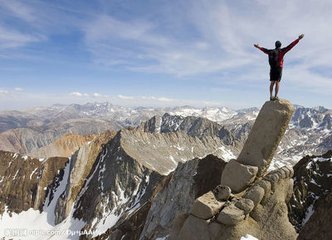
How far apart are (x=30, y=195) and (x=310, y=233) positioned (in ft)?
552

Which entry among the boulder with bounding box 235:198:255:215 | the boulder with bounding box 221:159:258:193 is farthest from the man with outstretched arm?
the boulder with bounding box 235:198:255:215

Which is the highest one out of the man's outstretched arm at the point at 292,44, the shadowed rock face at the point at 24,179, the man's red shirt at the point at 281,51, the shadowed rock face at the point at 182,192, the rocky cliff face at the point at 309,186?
the man's outstretched arm at the point at 292,44

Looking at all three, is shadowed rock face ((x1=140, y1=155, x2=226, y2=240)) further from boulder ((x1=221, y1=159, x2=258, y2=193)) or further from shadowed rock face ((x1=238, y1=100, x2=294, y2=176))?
shadowed rock face ((x1=238, y1=100, x2=294, y2=176))

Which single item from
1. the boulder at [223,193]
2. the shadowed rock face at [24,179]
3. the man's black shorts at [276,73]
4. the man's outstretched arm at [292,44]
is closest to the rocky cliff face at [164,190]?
the boulder at [223,193]

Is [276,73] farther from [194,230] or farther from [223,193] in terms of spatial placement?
[194,230]

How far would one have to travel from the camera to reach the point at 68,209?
150 metres

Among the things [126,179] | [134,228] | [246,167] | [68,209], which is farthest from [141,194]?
[246,167]

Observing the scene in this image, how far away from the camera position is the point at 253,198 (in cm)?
2380

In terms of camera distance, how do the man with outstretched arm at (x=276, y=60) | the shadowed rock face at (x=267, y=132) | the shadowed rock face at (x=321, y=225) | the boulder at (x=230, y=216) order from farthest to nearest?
the shadowed rock face at (x=267, y=132)
the man with outstretched arm at (x=276, y=60)
the boulder at (x=230, y=216)
the shadowed rock face at (x=321, y=225)

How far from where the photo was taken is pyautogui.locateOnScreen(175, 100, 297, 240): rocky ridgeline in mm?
23172

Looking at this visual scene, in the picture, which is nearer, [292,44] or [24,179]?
[292,44]

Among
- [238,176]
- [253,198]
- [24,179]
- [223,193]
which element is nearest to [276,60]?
[238,176]

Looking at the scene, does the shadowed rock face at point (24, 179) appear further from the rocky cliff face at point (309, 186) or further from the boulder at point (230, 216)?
Answer: the boulder at point (230, 216)

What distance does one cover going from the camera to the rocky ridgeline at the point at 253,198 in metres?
23.2
